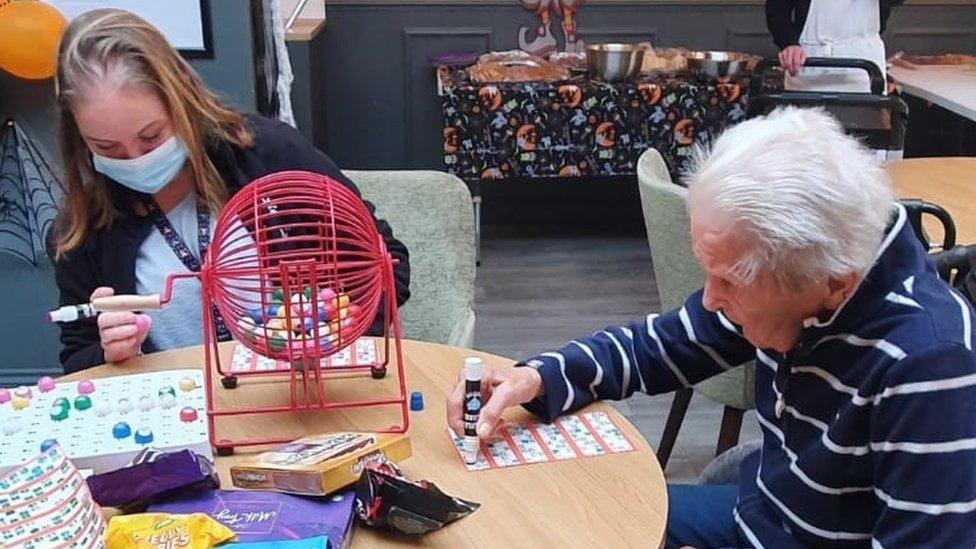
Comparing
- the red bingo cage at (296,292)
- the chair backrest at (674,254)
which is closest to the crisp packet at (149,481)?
the red bingo cage at (296,292)

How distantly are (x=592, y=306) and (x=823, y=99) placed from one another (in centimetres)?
113

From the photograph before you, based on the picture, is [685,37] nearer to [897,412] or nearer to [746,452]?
[746,452]

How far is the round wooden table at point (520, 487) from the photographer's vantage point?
3.31 feet

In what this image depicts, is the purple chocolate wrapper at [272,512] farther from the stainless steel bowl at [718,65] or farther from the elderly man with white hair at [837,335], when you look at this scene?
the stainless steel bowl at [718,65]

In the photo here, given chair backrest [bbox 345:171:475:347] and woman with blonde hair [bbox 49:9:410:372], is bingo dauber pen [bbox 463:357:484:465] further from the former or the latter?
chair backrest [bbox 345:171:475:347]

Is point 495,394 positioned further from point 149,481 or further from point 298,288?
point 149,481

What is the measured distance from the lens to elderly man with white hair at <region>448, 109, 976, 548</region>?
971mm

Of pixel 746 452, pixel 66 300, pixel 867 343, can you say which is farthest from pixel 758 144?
pixel 66 300

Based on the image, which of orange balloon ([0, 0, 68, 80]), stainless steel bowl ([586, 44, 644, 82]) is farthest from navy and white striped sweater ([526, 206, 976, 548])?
stainless steel bowl ([586, 44, 644, 82])

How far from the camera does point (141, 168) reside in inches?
57.9

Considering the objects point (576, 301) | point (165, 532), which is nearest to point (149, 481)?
point (165, 532)

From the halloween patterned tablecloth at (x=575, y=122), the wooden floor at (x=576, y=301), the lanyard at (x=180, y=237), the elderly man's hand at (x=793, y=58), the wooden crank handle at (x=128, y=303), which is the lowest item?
the wooden floor at (x=576, y=301)

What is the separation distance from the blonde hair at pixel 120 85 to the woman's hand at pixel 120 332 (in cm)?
24

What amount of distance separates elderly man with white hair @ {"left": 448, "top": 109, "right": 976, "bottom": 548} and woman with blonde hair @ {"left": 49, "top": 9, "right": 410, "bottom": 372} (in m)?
0.62
